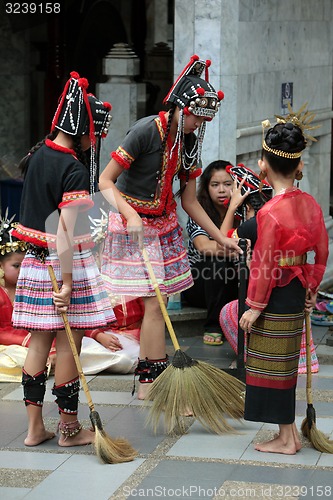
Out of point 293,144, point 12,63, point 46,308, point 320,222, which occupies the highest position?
point 12,63

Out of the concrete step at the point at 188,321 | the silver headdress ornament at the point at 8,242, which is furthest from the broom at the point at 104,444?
the concrete step at the point at 188,321

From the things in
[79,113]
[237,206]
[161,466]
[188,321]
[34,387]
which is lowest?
[161,466]

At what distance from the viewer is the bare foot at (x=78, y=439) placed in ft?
17.3

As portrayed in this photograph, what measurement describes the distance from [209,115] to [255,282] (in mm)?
1230

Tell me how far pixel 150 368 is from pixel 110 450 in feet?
3.65

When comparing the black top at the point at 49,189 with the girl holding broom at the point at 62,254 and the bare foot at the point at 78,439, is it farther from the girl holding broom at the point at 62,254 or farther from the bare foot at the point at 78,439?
the bare foot at the point at 78,439

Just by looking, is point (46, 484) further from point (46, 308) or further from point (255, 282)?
point (255, 282)

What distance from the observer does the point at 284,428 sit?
202 inches

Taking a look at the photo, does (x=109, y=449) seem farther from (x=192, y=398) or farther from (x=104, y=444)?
(x=192, y=398)

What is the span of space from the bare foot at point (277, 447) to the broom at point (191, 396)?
13.1 inches

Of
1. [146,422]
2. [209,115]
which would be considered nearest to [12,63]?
[209,115]

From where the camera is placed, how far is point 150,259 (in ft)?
19.7

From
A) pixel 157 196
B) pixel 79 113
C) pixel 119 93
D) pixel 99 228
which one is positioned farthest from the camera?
pixel 119 93

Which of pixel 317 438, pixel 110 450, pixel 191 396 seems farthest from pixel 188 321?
pixel 110 450
